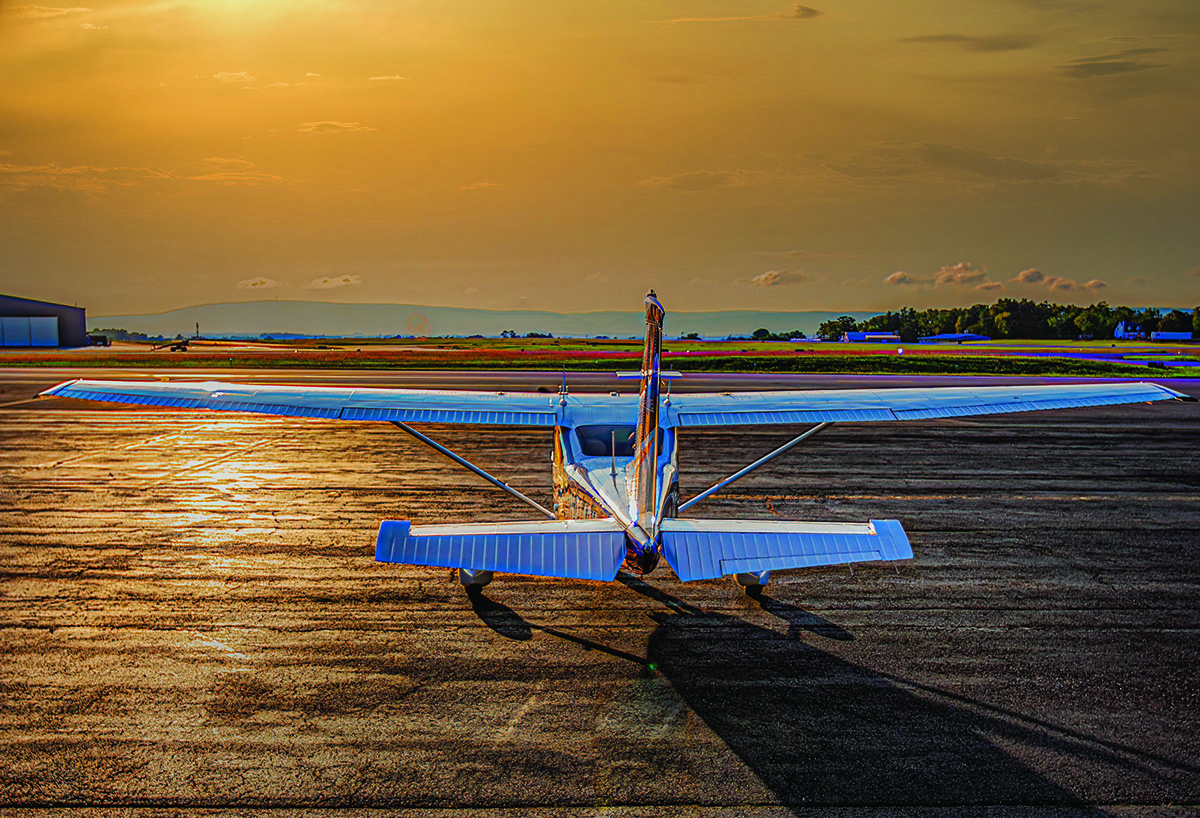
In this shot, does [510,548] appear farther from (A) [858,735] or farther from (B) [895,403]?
(B) [895,403]

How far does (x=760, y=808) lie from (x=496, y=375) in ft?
155

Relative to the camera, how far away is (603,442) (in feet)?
29.9

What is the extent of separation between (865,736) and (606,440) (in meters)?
4.25

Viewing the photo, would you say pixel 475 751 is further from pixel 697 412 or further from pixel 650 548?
pixel 697 412

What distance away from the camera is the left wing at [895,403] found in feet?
34.2

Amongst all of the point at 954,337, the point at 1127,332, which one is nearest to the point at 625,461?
the point at 954,337

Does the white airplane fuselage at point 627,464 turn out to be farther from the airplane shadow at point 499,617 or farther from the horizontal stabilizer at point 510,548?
the airplane shadow at point 499,617

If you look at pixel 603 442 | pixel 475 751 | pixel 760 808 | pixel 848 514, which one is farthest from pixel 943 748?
pixel 848 514

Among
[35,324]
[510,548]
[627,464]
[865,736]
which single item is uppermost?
[35,324]

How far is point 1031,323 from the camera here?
160000 millimetres

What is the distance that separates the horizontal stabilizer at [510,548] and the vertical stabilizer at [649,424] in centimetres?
70

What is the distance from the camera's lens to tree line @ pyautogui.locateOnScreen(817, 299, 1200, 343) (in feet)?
481

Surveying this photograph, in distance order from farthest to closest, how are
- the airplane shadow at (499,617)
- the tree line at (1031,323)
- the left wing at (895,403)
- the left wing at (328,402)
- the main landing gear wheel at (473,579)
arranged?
the tree line at (1031,323)
the left wing at (895,403)
the left wing at (328,402)
the main landing gear wheel at (473,579)
the airplane shadow at (499,617)

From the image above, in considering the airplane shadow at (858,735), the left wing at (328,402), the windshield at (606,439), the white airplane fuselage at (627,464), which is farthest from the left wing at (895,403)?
the airplane shadow at (858,735)
